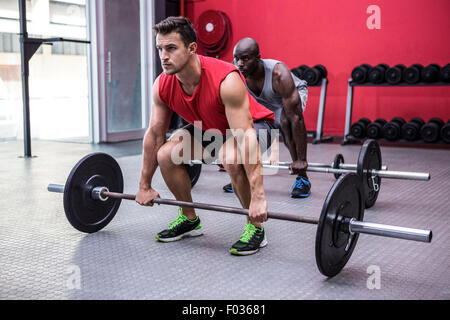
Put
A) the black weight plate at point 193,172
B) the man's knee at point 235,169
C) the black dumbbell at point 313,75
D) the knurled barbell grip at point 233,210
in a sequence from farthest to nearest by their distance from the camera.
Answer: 1. the black dumbbell at point 313,75
2. the black weight plate at point 193,172
3. the man's knee at point 235,169
4. the knurled barbell grip at point 233,210

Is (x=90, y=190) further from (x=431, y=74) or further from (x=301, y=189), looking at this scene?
(x=431, y=74)

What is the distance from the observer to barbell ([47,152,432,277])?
1418 millimetres

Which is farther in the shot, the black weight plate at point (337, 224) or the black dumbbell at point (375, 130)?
the black dumbbell at point (375, 130)

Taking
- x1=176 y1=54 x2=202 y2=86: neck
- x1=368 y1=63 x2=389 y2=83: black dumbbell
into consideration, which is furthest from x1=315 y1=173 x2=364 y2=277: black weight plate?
x1=368 y1=63 x2=389 y2=83: black dumbbell

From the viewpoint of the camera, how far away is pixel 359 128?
4.94m

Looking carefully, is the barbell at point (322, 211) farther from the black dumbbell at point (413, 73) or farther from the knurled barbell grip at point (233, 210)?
the black dumbbell at point (413, 73)

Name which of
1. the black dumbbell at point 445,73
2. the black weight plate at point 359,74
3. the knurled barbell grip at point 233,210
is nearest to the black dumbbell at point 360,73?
the black weight plate at point 359,74

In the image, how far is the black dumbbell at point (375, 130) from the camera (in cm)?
484

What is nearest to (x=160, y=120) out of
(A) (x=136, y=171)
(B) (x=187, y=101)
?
(B) (x=187, y=101)

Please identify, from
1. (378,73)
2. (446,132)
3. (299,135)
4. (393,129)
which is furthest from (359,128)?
(299,135)

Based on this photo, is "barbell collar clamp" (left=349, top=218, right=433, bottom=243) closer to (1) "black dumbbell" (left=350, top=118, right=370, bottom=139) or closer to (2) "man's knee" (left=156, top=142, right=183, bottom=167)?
(2) "man's knee" (left=156, top=142, right=183, bottom=167)

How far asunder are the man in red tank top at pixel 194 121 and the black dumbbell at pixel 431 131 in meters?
3.28

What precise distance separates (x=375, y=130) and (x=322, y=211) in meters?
3.71
